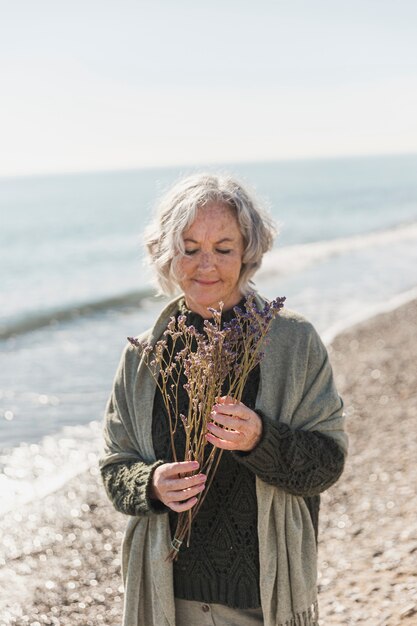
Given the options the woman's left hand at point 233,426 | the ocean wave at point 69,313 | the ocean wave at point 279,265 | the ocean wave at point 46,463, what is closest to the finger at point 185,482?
the woman's left hand at point 233,426

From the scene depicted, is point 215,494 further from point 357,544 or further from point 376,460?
point 376,460

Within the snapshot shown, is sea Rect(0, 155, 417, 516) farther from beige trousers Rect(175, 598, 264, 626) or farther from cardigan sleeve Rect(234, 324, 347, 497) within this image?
beige trousers Rect(175, 598, 264, 626)

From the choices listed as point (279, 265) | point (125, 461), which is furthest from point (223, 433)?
point (279, 265)

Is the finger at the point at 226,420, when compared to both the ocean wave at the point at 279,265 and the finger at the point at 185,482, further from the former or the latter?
the ocean wave at the point at 279,265

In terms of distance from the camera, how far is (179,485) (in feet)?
7.49

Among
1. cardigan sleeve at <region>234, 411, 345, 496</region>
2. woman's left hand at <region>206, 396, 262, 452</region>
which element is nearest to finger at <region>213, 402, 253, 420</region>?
woman's left hand at <region>206, 396, 262, 452</region>

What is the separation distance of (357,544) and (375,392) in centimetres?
430

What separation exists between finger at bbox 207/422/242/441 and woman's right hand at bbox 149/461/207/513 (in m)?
0.12

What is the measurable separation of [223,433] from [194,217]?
2.57ft

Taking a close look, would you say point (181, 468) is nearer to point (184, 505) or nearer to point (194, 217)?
point (184, 505)

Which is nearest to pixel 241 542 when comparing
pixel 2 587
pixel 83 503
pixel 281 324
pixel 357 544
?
pixel 281 324

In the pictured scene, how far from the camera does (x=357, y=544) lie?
5.60 metres

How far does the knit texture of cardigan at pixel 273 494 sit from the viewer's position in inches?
98.5

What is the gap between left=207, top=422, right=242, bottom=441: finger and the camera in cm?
218
